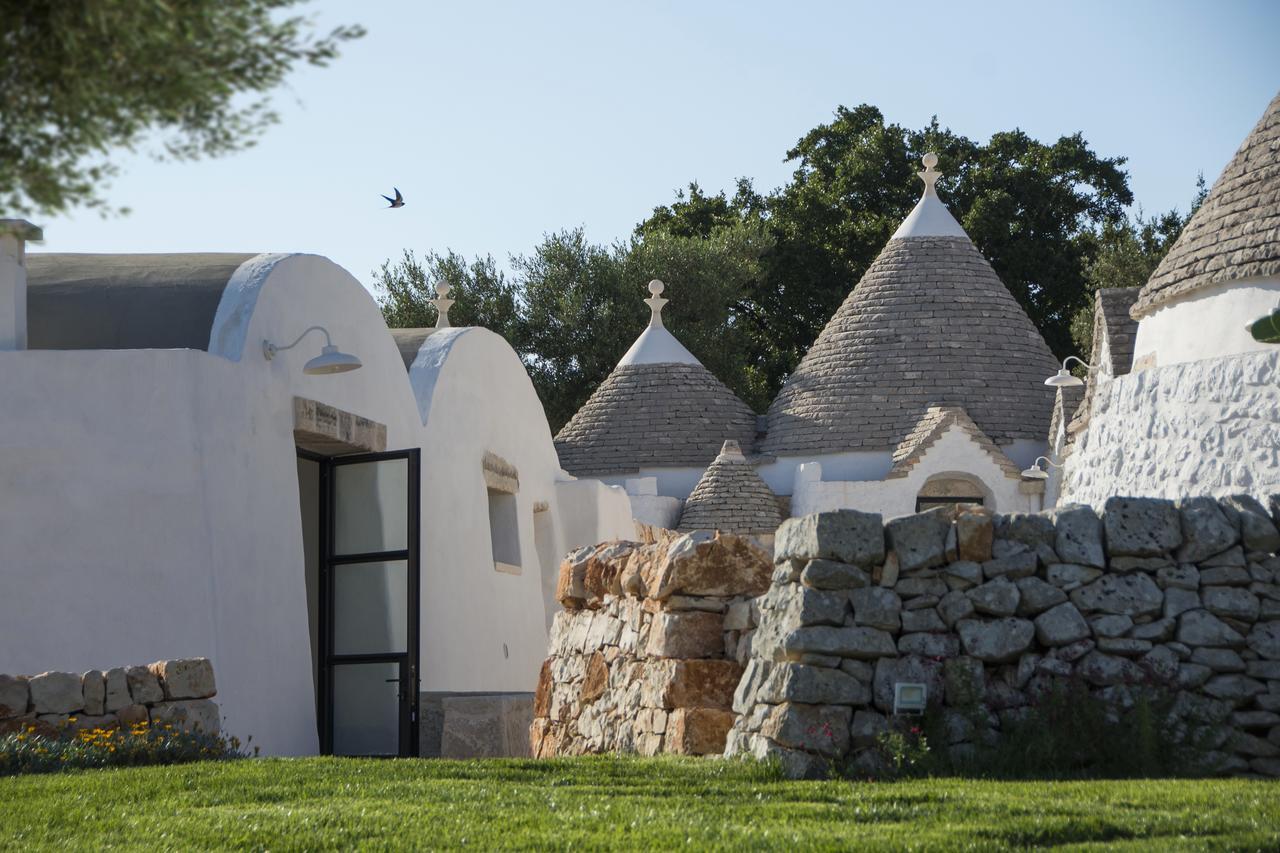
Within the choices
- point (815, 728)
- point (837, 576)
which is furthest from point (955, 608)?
point (815, 728)

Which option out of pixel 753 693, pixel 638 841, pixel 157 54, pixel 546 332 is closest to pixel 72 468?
pixel 753 693

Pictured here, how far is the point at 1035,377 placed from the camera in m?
26.5

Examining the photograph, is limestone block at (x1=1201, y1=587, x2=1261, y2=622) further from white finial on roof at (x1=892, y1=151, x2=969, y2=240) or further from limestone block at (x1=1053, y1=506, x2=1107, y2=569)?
white finial on roof at (x1=892, y1=151, x2=969, y2=240)

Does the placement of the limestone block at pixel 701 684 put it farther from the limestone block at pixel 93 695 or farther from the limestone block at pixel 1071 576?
the limestone block at pixel 93 695

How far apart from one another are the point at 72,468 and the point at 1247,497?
694 centimetres

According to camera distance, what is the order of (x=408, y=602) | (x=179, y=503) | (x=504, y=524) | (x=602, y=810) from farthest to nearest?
(x=504, y=524) < (x=408, y=602) < (x=179, y=503) < (x=602, y=810)

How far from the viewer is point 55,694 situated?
9109 mm

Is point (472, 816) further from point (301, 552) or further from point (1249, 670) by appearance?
point (301, 552)

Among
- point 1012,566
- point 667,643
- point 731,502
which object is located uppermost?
point 731,502

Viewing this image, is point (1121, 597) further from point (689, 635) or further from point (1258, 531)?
point (689, 635)

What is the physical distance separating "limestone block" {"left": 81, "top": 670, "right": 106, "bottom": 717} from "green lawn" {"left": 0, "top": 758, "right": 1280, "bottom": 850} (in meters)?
0.90

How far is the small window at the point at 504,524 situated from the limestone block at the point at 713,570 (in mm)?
8156

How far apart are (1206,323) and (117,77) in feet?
46.8

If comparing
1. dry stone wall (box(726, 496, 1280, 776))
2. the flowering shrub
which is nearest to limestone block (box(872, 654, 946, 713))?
dry stone wall (box(726, 496, 1280, 776))
